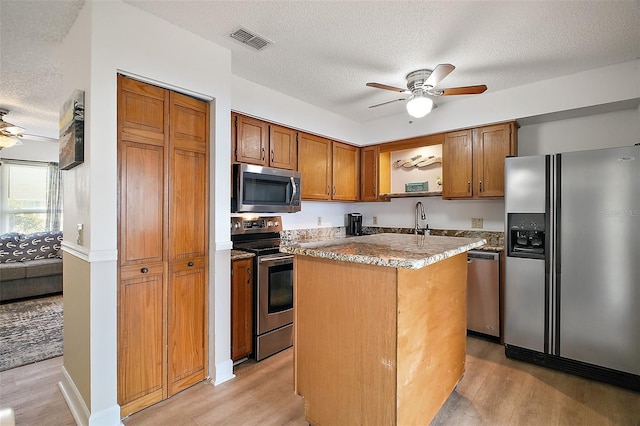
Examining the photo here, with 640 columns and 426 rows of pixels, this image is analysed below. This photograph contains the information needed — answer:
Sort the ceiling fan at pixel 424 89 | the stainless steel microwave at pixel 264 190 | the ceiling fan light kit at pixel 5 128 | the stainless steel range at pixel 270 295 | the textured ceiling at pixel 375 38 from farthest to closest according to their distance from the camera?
the ceiling fan light kit at pixel 5 128
the stainless steel microwave at pixel 264 190
the stainless steel range at pixel 270 295
the ceiling fan at pixel 424 89
the textured ceiling at pixel 375 38

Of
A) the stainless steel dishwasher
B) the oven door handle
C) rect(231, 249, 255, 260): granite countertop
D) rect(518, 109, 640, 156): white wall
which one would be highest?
rect(518, 109, 640, 156): white wall

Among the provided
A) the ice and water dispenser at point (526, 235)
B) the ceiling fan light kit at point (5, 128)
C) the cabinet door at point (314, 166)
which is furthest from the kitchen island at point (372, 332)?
the ceiling fan light kit at point (5, 128)

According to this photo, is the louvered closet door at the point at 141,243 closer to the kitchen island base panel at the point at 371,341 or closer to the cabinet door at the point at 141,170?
the cabinet door at the point at 141,170

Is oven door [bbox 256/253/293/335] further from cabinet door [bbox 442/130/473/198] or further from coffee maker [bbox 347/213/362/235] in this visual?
cabinet door [bbox 442/130/473/198]

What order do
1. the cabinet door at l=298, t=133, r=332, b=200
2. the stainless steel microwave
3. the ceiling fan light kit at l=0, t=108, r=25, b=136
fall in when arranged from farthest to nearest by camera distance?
the ceiling fan light kit at l=0, t=108, r=25, b=136, the cabinet door at l=298, t=133, r=332, b=200, the stainless steel microwave

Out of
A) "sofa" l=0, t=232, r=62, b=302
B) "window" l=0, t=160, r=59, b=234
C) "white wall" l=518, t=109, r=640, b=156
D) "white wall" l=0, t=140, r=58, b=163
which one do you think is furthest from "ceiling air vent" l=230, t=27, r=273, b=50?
"window" l=0, t=160, r=59, b=234

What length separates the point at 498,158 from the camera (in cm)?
324

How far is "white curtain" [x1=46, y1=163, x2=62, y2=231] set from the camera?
5816 millimetres

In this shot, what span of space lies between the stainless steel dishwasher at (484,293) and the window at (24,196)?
23.5 ft

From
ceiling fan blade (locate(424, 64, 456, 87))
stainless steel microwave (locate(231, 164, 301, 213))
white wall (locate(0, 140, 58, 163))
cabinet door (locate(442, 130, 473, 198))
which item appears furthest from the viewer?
white wall (locate(0, 140, 58, 163))

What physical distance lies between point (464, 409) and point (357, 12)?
8.74 feet

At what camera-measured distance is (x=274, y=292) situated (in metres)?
2.85

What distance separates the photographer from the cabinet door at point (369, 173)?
4.27 m

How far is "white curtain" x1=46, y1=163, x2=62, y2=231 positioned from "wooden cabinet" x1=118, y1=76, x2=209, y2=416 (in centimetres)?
538
